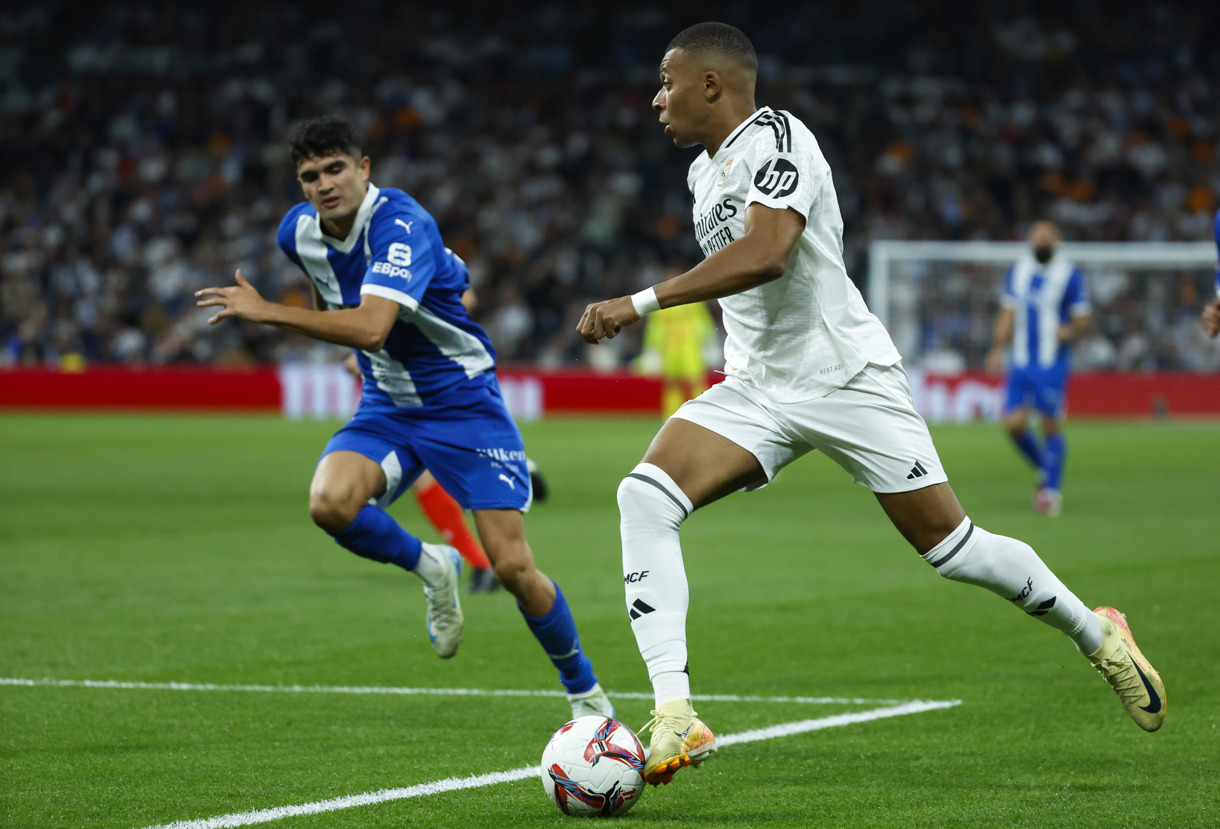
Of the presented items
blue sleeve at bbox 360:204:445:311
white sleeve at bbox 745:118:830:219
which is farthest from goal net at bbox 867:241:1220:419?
white sleeve at bbox 745:118:830:219

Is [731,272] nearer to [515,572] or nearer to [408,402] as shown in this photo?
[515,572]

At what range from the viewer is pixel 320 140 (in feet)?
18.4

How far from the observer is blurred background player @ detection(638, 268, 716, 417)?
2258 centimetres

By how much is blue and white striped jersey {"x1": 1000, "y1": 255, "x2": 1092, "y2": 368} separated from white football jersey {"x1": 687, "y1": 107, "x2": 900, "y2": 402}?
8.67 meters

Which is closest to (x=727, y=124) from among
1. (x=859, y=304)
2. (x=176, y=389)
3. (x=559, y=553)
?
(x=859, y=304)

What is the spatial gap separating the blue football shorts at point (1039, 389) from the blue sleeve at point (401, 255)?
27.1 ft

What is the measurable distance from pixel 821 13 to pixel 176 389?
48.2 ft

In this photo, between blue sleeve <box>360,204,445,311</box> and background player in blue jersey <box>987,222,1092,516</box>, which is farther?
background player in blue jersey <box>987,222,1092,516</box>

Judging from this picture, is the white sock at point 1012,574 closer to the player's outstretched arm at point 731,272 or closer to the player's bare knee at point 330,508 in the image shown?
the player's outstretched arm at point 731,272

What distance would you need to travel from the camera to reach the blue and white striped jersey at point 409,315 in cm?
570

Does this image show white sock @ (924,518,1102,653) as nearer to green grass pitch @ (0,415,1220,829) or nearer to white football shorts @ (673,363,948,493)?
white football shorts @ (673,363,948,493)

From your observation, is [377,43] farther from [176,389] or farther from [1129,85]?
[1129,85]

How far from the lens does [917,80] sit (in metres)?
30.5

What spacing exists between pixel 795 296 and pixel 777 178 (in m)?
0.41
